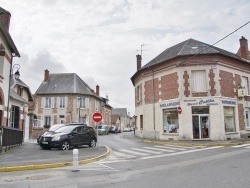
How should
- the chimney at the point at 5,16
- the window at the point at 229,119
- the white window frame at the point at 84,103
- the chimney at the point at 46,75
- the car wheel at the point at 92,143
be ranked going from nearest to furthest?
the chimney at the point at 5,16
the car wheel at the point at 92,143
the window at the point at 229,119
the white window frame at the point at 84,103
the chimney at the point at 46,75

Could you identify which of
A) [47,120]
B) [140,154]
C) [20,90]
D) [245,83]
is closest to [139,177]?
[140,154]

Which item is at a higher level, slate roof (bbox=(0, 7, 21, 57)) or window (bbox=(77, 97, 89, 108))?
slate roof (bbox=(0, 7, 21, 57))

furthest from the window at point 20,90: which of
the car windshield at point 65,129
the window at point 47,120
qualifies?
the window at point 47,120

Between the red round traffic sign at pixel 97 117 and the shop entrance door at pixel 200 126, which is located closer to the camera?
the red round traffic sign at pixel 97 117

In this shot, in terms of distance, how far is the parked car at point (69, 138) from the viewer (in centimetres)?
1505

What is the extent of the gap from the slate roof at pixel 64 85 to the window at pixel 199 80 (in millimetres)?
24171

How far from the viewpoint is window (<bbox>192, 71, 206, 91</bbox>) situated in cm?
2172

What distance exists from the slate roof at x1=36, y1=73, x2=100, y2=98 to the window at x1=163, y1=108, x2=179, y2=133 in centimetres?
2193

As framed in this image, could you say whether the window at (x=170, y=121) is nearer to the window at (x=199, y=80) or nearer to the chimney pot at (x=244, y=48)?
the window at (x=199, y=80)

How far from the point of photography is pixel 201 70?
72.0 ft

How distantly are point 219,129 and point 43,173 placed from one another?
16.2 m

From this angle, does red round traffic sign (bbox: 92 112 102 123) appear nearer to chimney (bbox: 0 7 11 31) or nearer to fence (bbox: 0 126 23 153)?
fence (bbox: 0 126 23 153)

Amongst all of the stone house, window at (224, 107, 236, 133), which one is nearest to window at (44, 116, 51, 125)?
the stone house

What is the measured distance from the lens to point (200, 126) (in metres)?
21.2
